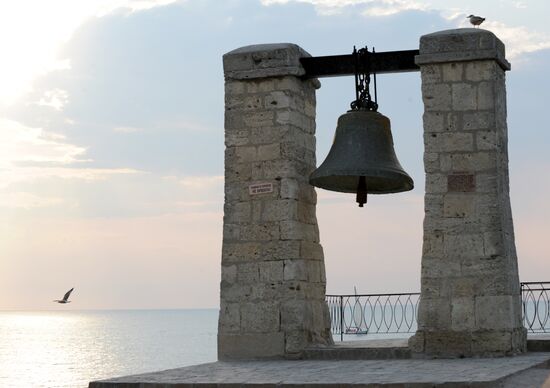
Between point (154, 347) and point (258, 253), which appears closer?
point (258, 253)

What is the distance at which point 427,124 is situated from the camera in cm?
1066

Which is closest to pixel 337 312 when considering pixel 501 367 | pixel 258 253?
pixel 258 253

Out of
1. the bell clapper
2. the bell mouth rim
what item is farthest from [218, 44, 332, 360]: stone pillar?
the bell clapper

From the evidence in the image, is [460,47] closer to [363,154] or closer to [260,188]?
[363,154]

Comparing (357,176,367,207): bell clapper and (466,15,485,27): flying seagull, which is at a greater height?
(466,15,485,27): flying seagull

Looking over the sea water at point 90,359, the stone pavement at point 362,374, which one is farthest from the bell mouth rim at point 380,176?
the sea water at point 90,359

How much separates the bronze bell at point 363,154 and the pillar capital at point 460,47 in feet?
2.83

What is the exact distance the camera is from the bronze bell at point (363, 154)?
9906 mm

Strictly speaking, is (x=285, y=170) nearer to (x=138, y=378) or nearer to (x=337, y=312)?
(x=138, y=378)

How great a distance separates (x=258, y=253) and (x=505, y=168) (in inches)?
95.9

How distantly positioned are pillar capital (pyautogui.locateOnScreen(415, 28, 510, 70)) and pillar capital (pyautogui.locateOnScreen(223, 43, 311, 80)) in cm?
117

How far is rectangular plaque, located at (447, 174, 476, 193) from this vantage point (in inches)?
413

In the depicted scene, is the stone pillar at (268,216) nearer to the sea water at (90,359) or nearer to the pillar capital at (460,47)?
the pillar capital at (460,47)

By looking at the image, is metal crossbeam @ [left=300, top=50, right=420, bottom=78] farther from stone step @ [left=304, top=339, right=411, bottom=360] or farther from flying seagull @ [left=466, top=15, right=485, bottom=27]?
stone step @ [left=304, top=339, right=411, bottom=360]
